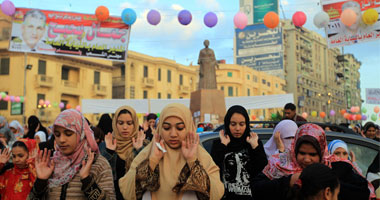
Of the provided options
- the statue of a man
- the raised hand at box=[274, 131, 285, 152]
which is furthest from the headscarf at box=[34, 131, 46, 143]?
the statue of a man

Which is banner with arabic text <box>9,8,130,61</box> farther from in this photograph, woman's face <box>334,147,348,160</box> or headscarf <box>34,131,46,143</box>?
woman's face <box>334,147,348,160</box>

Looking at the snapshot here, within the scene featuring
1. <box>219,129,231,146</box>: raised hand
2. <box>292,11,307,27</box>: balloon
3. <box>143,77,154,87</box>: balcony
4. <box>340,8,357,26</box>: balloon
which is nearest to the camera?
<box>219,129,231,146</box>: raised hand

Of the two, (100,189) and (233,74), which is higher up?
(233,74)

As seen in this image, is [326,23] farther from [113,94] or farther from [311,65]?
[311,65]

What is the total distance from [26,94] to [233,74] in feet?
108

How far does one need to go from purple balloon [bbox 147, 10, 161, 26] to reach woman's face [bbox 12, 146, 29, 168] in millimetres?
8641

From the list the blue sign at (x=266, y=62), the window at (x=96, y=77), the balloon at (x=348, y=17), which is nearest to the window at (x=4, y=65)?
the window at (x=96, y=77)

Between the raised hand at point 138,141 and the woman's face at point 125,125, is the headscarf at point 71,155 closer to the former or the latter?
the raised hand at point 138,141

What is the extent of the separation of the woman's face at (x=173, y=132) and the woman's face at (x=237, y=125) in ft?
2.83

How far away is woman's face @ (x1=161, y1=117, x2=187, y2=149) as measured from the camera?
2.76 m

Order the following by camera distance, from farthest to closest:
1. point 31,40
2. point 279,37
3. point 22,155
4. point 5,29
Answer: point 279,37
point 5,29
point 31,40
point 22,155

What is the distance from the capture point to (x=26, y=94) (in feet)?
106

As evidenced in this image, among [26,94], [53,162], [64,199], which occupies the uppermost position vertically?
[26,94]

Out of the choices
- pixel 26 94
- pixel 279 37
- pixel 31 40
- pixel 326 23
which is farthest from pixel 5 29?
pixel 279 37
